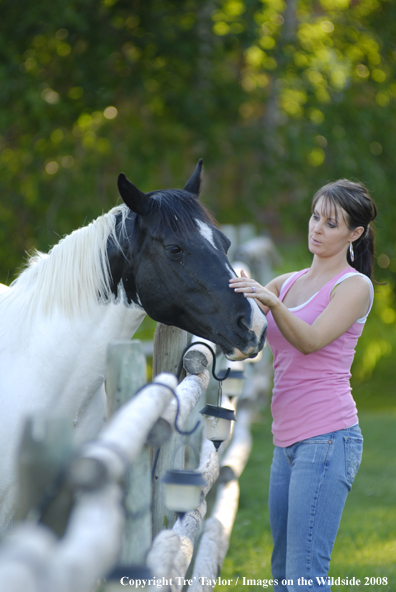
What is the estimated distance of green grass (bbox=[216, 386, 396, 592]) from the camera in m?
3.36

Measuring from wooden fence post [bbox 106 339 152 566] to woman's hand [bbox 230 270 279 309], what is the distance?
71 centimetres

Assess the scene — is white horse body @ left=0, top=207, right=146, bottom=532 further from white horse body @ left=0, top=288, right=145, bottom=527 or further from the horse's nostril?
the horse's nostril

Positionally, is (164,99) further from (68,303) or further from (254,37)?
(68,303)

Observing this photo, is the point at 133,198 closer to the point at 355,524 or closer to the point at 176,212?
the point at 176,212

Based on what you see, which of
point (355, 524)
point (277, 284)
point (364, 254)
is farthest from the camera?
point (355, 524)

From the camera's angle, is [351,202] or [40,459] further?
[351,202]

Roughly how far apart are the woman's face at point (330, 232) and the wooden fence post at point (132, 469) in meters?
1.09

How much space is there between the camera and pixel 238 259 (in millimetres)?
6176

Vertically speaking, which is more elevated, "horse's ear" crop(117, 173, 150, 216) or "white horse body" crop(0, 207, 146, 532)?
"horse's ear" crop(117, 173, 150, 216)

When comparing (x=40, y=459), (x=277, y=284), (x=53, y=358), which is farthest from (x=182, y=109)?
(x=40, y=459)

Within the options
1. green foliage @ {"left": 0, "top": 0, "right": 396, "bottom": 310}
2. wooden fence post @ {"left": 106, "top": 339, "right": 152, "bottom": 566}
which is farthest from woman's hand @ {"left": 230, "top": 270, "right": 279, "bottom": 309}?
green foliage @ {"left": 0, "top": 0, "right": 396, "bottom": 310}

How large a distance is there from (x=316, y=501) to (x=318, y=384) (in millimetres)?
418

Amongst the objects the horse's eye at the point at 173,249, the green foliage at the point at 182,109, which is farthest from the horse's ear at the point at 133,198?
the green foliage at the point at 182,109

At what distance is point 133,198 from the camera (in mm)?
2326
